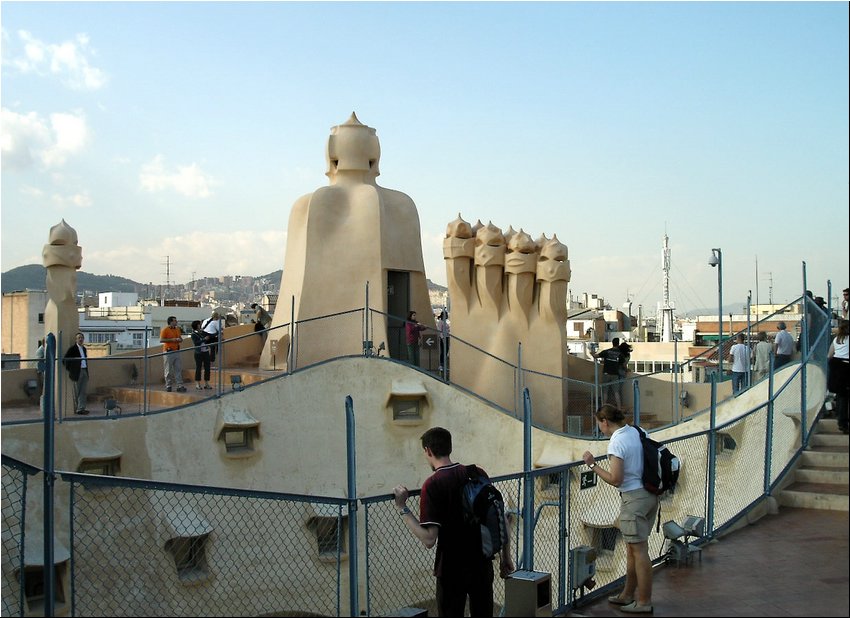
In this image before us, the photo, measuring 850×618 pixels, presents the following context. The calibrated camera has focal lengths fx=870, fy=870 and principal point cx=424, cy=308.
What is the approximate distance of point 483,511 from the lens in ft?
16.5

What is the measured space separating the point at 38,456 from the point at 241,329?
905 cm

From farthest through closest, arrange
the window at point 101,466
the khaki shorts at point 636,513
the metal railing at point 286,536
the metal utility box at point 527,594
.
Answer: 1. the window at point 101,466
2. the metal railing at point 286,536
3. the khaki shorts at point 636,513
4. the metal utility box at point 527,594

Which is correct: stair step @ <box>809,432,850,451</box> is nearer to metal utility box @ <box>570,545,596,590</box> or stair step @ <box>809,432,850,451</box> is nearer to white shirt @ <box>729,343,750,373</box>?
metal utility box @ <box>570,545,596,590</box>

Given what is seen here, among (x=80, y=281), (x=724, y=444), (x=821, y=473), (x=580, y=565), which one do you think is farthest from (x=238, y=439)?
(x=80, y=281)

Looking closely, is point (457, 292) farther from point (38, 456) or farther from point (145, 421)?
point (38, 456)

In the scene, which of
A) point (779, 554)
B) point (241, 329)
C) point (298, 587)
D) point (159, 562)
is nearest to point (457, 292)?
point (241, 329)

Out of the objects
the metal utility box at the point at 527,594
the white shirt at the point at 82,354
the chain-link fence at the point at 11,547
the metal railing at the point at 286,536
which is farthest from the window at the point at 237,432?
the metal utility box at the point at 527,594

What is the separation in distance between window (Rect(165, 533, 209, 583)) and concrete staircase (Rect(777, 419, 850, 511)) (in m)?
7.73

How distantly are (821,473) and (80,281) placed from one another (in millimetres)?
103126

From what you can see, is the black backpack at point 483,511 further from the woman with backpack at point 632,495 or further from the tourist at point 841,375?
the tourist at point 841,375

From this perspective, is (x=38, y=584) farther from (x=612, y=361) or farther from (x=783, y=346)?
(x=612, y=361)

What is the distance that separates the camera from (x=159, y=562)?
11.7 meters

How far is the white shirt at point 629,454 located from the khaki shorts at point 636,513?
58mm

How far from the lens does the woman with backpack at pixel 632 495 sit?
5.94 meters
